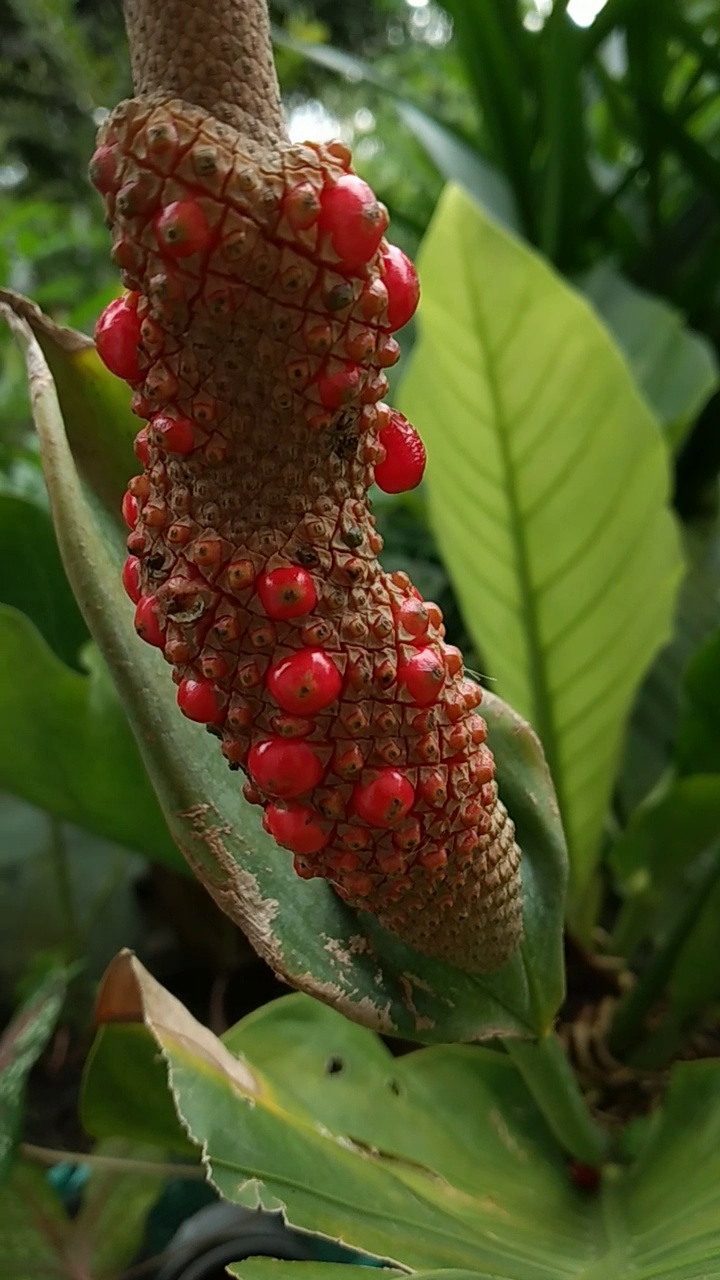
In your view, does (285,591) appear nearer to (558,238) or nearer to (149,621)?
(149,621)

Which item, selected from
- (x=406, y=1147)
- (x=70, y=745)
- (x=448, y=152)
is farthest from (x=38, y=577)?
(x=448, y=152)

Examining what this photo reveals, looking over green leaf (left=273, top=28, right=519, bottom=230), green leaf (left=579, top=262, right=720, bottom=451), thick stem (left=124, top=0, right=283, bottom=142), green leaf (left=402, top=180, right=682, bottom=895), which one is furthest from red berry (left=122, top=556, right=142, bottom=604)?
green leaf (left=273, top=28, right=519, bottom=230)

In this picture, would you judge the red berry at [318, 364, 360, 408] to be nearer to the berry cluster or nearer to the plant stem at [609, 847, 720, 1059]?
the berry cluster

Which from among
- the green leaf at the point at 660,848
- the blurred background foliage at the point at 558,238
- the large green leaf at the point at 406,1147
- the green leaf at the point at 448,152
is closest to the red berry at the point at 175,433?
the large green leaf at the point at 406,1147

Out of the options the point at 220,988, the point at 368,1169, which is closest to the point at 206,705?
the point at 368,1169

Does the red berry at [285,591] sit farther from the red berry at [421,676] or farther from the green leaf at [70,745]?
the green leaf at [70,745]
